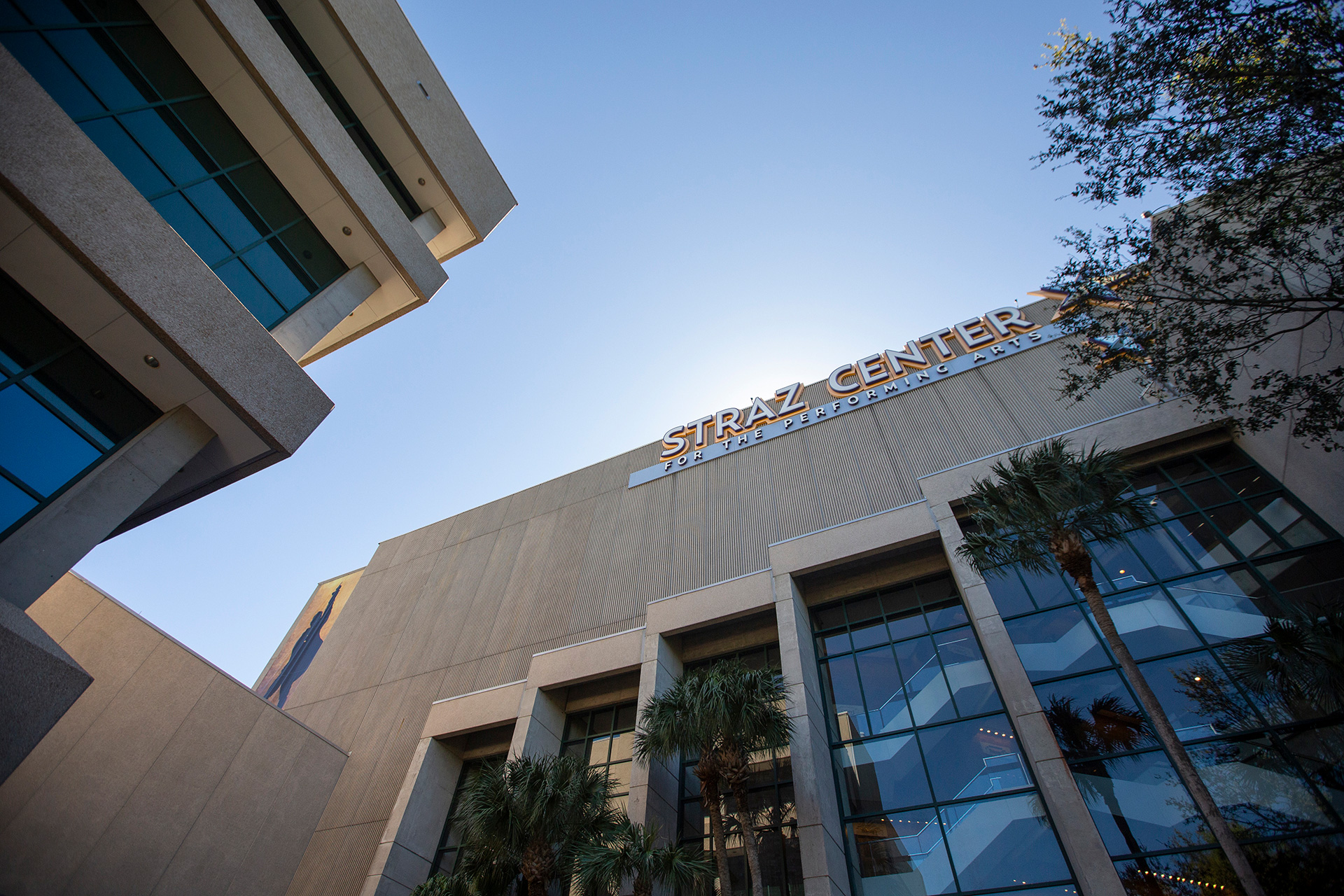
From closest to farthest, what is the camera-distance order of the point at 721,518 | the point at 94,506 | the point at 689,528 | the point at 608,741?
the point at 94,506
the point at 608,741
the point at 721,518
the point at 689,528

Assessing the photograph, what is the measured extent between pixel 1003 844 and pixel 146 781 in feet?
79.1

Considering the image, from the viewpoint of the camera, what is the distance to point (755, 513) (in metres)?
28.5

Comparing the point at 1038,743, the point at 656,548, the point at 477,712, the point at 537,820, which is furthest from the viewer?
the point at 656,548

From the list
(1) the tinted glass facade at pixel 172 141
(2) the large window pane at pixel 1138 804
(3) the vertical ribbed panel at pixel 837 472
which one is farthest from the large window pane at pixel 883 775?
(1) the tinted glass facade at pixel 172 141

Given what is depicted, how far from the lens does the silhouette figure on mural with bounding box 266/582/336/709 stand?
126ft

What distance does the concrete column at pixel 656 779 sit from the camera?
1844 centimetres

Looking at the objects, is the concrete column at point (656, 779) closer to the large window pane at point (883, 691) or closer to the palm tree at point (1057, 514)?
the large window pane at point (883, 691)

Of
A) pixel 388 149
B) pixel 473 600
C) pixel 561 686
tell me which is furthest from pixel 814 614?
pixel 388 149

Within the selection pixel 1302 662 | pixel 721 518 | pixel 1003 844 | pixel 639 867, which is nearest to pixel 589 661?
pixel 721 518

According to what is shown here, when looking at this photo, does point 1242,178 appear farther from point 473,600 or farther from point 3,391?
point 473,600

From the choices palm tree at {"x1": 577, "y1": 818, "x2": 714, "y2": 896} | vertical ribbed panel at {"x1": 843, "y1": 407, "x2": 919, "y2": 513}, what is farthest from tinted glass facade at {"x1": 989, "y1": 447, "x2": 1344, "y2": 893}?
palm tree at {"x1": 577, "y1": 818, "x2": 714, "y2": 896}

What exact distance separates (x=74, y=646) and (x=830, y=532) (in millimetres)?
24102

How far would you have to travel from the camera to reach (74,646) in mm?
19625

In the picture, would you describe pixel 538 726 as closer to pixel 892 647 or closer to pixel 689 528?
pixel 689 528
